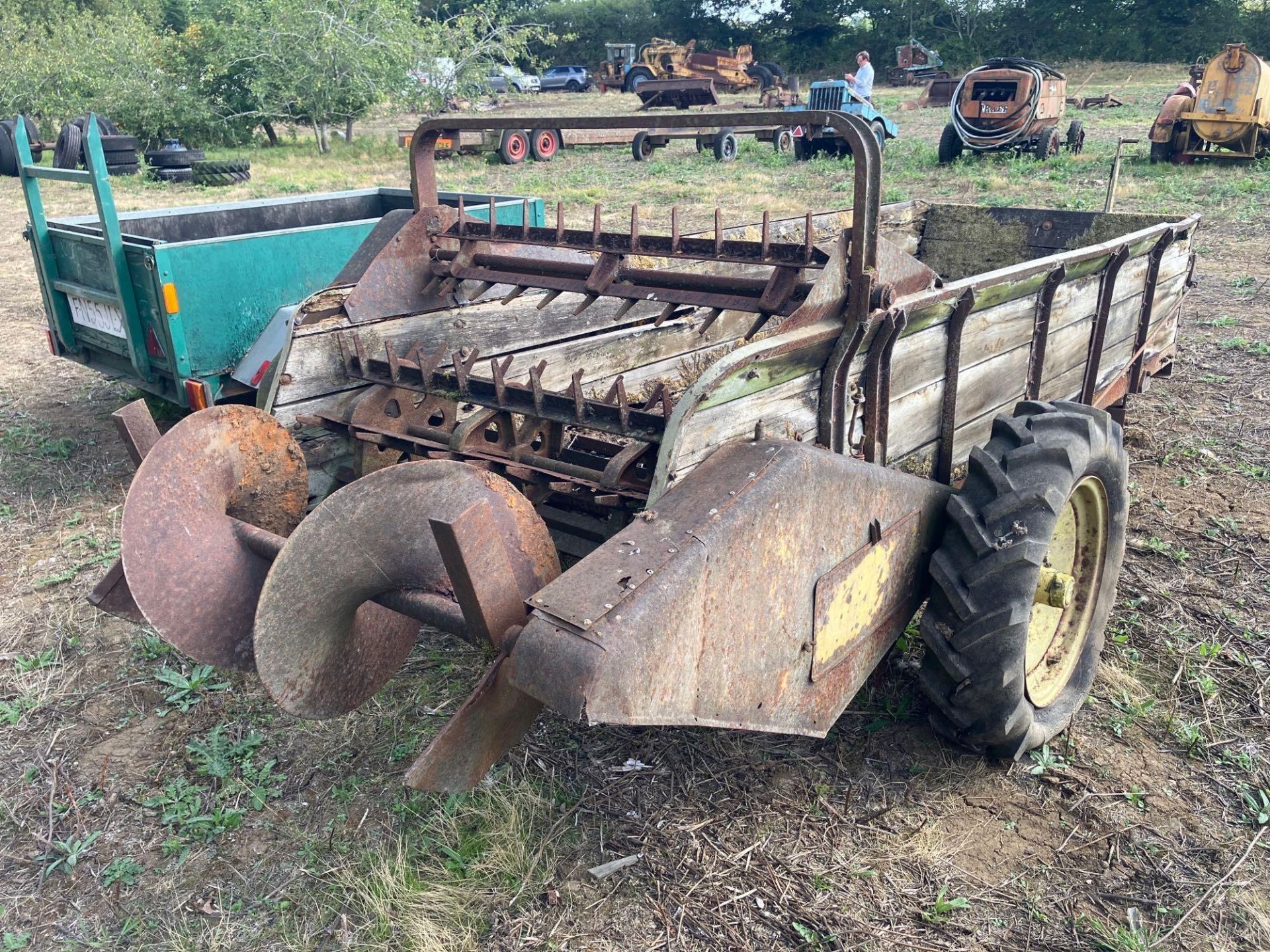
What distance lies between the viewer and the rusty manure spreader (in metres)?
2.00

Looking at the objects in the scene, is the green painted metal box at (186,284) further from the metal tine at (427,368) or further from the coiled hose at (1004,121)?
the coiled hose at (1004,121)

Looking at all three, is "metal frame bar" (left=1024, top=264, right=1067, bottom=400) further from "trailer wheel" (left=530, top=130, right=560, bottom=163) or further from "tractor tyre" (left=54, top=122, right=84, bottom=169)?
"trailer wheel" (left=530, top=130, right=560, bottom=163)

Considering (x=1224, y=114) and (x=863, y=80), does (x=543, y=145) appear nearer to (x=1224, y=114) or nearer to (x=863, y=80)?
(x=863, y=80)

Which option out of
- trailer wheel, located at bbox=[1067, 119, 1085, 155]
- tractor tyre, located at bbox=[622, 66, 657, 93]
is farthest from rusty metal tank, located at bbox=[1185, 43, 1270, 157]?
tractor tyre, located at bbox=[622, 66, 657, 93]

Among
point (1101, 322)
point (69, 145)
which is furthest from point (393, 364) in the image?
point (69, 145)

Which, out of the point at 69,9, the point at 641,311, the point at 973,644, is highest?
the point at 69,9

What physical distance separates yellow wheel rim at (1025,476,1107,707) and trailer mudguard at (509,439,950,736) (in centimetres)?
70

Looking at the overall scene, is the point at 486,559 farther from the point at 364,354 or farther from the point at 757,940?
the point at 364,354

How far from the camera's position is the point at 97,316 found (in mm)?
5273

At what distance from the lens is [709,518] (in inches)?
80.5

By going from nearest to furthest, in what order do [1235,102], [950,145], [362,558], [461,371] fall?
[362,558]
[461,371]
[1235,102]
[950,145]

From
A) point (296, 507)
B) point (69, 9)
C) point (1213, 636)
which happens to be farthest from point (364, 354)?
point (69, 9)

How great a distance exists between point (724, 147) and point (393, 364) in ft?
56.5

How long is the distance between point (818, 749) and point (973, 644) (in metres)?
0.61
